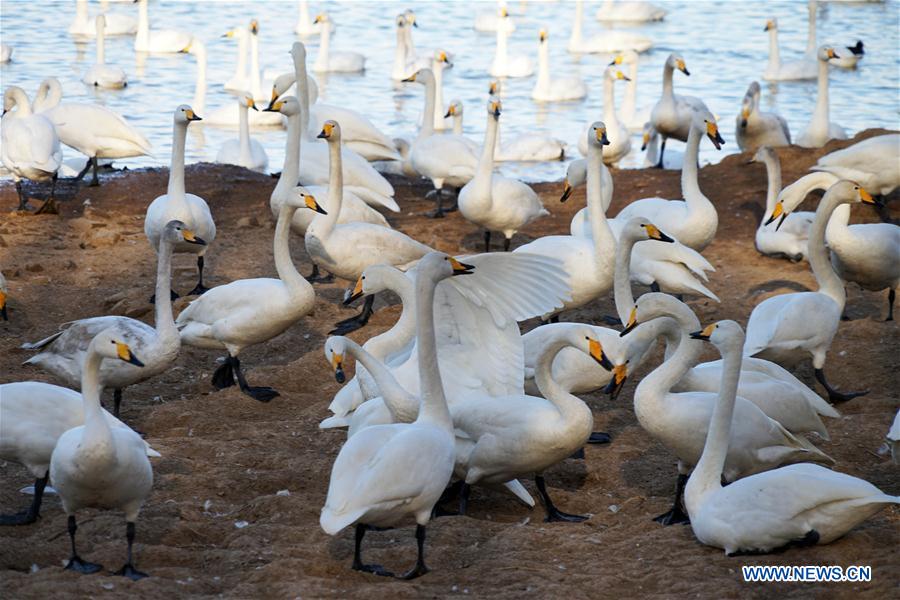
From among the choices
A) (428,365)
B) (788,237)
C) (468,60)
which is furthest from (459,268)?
(468,60)

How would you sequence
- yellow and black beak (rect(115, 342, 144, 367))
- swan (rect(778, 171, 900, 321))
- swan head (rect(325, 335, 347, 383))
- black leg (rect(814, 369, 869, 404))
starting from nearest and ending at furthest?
1. yellow and black beak (rect(115, 342, 144, 367))
2. swan head (rect(325, 335, 347, 383))
3. black leg (rect(814, 369, 869, 404))
4. swan (rect(778, 171, 900, 321))

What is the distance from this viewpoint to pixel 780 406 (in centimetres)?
680

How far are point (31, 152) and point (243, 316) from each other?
486 cm

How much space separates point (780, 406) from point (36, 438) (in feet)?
12.0

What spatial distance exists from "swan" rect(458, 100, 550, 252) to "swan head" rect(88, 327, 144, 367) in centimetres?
558

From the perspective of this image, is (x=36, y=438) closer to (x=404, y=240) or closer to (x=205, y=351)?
(x=205, y=351)

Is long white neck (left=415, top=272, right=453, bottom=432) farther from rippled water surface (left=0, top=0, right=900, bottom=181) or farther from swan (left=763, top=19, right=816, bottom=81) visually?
swan (left=763, top=19, right=816, bottom=81)

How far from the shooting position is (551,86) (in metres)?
21.0

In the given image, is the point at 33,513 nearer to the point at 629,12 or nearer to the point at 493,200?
the point at 493,200

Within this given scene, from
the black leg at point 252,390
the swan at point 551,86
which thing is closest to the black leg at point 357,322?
the black leg at point 252,390

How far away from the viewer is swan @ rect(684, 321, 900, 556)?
5.37 meters

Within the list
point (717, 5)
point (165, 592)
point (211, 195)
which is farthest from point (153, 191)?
point (717, 5)

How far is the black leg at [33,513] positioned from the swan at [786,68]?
61.3 feet

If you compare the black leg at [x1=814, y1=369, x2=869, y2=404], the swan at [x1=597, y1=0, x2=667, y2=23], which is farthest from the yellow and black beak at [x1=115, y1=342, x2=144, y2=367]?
the swan at [x1=597, y1=0, x2=667, y2=23]
